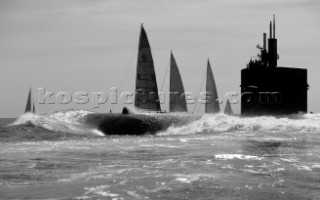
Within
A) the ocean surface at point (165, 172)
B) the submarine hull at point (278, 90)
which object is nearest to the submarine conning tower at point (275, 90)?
the submarine hull at point (278, 90)

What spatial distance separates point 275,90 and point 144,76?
1591cm

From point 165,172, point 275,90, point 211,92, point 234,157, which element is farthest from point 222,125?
point 165,172

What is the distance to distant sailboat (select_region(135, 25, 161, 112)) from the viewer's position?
59.8 meters

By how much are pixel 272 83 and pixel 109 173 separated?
148ft

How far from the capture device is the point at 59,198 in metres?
13.0

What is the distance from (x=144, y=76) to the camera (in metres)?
59.9

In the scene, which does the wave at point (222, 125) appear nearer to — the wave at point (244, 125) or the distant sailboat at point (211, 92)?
the wave at point (244, 125)

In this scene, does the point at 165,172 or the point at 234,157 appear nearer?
the point at 165,172

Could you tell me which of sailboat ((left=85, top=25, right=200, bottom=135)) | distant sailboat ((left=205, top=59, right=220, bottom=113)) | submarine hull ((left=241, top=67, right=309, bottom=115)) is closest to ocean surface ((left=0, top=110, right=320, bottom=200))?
sailboat ((left=85, top=25, right=200, bottom=135))

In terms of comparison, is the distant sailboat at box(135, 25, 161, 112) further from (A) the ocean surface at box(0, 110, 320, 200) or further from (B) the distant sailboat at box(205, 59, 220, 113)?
(A) the ocean surface at box(0, 110, 320, 200)

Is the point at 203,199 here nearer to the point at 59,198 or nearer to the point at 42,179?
the point at 59,198

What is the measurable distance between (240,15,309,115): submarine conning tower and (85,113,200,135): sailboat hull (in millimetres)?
10707

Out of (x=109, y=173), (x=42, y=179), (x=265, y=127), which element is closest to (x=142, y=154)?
(x=109, y=173)

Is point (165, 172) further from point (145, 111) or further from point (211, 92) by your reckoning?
point (211, 92)
